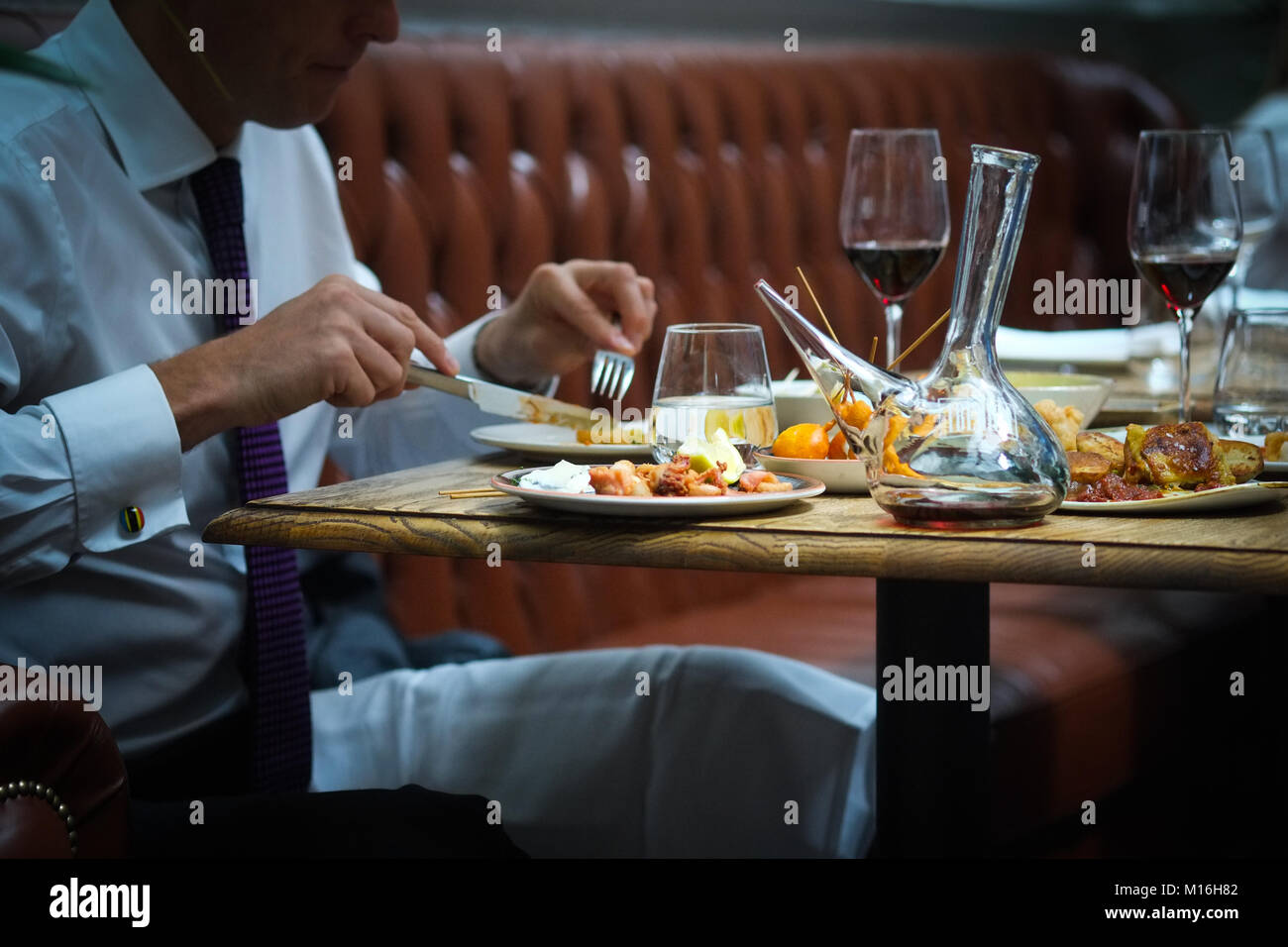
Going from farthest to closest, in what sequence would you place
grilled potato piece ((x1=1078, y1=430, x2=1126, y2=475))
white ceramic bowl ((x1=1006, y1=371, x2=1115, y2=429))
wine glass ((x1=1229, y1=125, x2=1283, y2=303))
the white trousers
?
wine glass ((x1=1229, y1=125, x2=1283, y2=303))
the white trousers
white ceramic bowl ((x1=1006, y1=371, x2=1115, y2=429))
grilled potato piece ((x1=1078, y1=430, x2=1126, y2=475))

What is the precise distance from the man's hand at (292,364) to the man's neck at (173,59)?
0.39 m

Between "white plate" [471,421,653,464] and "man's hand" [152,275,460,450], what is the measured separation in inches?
6.3

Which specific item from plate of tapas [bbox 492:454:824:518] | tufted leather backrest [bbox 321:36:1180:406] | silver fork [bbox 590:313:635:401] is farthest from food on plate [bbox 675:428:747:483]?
tufted leather backrest [bbox 321:36:1180:406]

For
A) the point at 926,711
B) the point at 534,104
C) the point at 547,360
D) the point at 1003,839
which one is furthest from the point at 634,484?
the point at 534,104

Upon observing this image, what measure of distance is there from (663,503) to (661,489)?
6 centimetres

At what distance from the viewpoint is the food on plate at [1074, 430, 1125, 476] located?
38.6 inches

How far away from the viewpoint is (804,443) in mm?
1036

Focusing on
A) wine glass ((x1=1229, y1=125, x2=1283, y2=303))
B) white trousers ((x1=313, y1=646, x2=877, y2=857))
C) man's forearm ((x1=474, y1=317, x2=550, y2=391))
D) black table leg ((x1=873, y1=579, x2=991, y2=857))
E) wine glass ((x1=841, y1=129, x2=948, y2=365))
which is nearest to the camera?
black table leg ((x1=873, y1=579, x2=991, y2=857))

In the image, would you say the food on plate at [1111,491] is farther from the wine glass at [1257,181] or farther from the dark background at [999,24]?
the dark background at [999,24]

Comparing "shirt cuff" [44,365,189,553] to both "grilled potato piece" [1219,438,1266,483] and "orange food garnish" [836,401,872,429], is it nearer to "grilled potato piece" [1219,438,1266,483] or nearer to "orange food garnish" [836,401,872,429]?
"orange food garnish" [836,401,872,429]

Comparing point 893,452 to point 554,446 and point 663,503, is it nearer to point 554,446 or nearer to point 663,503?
point 663,503

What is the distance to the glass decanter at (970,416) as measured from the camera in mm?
849

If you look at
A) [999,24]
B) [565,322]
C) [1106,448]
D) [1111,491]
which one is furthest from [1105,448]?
[999,24]
